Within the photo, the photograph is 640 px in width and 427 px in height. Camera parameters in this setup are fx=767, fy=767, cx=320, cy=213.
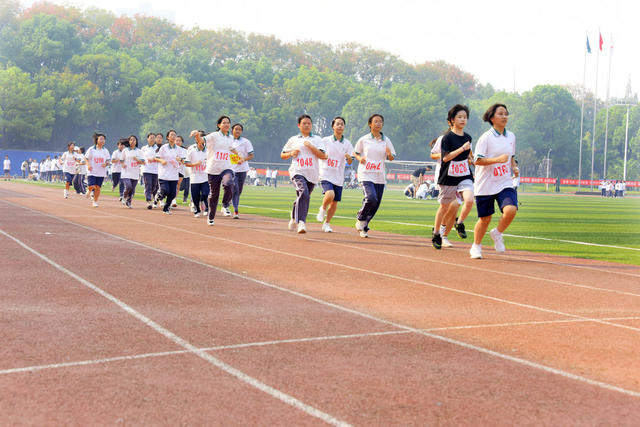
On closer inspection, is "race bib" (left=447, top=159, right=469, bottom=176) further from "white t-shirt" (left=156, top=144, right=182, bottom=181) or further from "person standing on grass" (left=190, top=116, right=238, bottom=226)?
"white t-shirt" (left=156, top=144, right=182, bottom=181)

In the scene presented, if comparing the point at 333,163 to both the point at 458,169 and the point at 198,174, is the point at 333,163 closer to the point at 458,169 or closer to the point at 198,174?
the point at 458,169

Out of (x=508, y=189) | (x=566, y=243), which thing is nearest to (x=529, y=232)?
(x=566, y=243)

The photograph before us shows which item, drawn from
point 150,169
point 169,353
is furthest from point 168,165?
point 169,353

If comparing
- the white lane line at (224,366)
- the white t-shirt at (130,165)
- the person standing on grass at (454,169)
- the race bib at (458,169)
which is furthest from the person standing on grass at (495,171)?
the white t-shirt at (130,165)

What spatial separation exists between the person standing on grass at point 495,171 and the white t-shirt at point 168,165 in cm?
1106

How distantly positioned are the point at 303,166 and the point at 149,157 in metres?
8.61

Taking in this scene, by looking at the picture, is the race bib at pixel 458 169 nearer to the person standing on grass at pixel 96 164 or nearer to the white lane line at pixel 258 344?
the white lane line at pixel 258 344

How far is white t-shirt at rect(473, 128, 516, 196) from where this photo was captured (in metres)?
11.0

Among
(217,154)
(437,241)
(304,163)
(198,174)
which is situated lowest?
(437,241)

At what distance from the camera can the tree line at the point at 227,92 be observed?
3179 inches

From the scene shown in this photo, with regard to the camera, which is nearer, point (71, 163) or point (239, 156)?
point (239, 156)

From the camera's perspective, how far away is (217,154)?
17125mm

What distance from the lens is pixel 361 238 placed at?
46.8 ft

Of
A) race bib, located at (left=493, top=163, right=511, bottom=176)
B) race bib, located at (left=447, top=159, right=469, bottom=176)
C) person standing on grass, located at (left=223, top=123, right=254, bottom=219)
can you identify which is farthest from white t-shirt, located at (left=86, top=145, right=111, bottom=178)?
race bib, located at (left=493, top=163, right=511, bottom=176)
